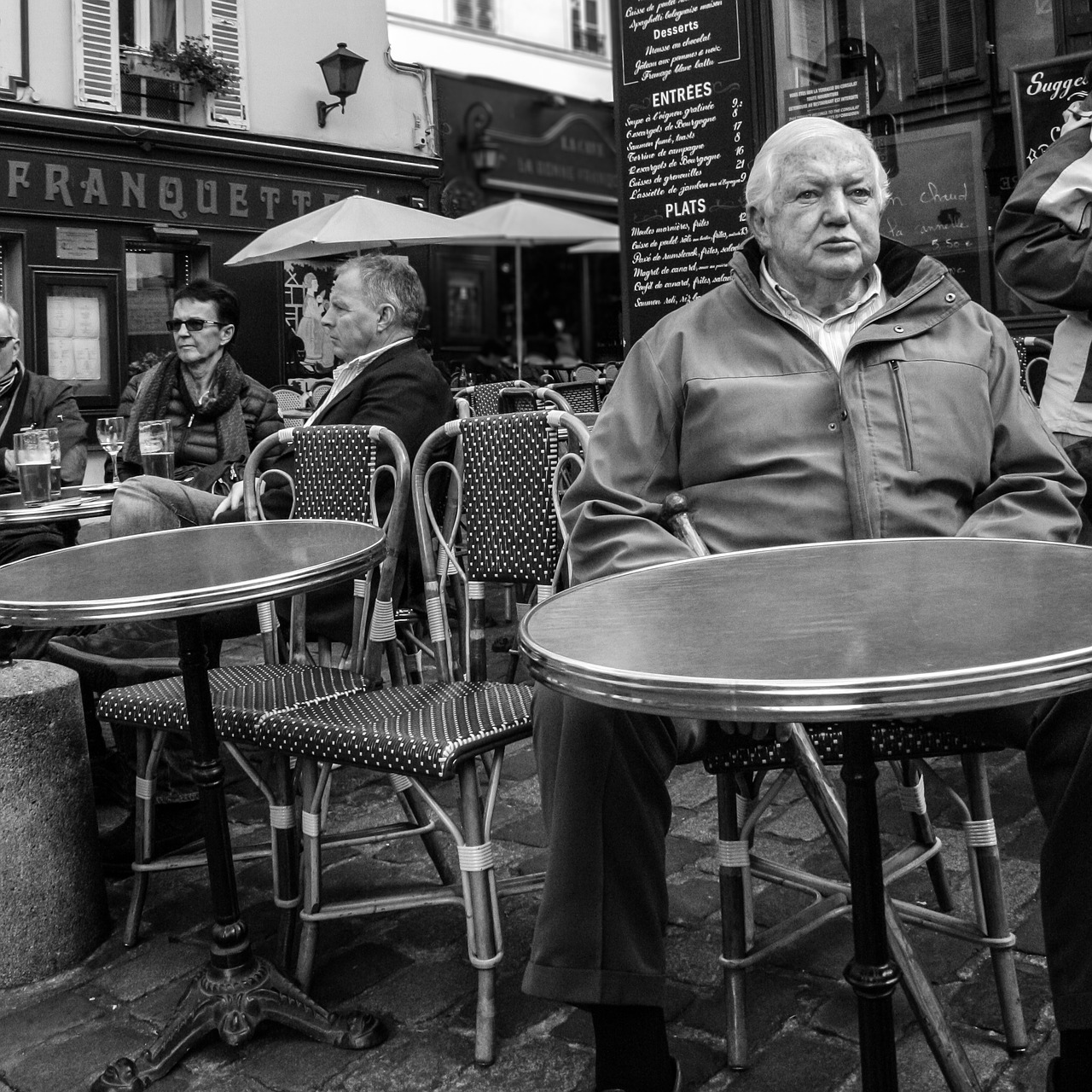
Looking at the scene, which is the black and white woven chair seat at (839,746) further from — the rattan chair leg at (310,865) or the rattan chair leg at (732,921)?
the rattan chair leg at (310,865)

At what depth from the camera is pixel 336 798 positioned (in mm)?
3734

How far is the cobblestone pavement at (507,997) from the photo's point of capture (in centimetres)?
215

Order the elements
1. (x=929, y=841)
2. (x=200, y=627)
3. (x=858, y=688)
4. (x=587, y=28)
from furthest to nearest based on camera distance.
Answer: (x=587, y=28)
(x=929, y=841)
(x=200, y=627)
(x=858, y=688)

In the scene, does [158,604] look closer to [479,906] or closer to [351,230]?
[479,906]

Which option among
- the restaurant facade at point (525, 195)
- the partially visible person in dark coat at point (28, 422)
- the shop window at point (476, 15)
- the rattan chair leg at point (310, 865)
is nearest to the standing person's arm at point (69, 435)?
the partially visible person in dark coat at point (28, 422)

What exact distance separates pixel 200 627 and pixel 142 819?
753 mm

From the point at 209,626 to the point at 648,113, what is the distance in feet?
11.7

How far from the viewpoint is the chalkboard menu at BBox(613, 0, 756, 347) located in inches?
219

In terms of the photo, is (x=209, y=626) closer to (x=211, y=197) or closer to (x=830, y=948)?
(x=830, y=948)

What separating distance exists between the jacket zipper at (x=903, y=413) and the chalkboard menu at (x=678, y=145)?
3.37 metres

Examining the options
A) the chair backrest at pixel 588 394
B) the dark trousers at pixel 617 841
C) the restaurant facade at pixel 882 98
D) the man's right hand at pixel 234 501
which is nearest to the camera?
the dark trousers at pixel 617 841

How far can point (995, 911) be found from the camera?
216cm

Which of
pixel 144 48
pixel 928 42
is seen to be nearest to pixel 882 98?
pixel 928 42

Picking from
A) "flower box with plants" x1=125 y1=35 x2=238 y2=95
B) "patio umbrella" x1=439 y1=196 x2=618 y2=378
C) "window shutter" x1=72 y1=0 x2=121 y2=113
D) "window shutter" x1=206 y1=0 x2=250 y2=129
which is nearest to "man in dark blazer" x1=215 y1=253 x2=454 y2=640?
"patio umbrella" x1=439 y1=196 x2=618 y2=378
